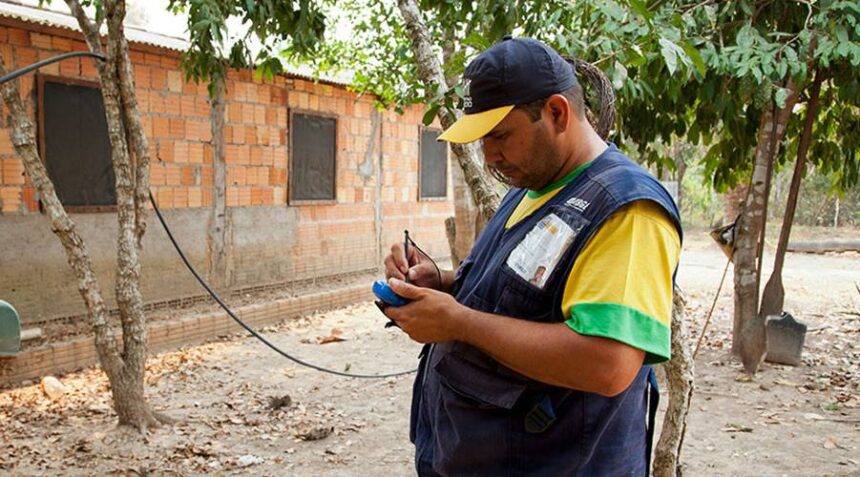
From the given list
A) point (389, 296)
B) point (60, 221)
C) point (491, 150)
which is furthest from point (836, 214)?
point (389, 296)

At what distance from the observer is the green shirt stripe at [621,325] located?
1325 millimetres

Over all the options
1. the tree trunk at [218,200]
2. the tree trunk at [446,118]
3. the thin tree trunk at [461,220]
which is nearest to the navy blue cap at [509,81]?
the tree trunk at [446,118]

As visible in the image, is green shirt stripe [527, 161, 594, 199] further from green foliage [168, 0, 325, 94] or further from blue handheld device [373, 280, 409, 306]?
green foliage [168, 0, 325, 94]

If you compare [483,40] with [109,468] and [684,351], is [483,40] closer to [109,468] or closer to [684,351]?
[684,351]

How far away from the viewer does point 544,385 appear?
1.53 m

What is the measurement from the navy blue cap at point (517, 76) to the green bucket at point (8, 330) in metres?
1.35

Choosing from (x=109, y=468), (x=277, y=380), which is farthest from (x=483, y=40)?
(x=277, y=380)

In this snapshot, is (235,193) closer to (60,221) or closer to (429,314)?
(60,221)

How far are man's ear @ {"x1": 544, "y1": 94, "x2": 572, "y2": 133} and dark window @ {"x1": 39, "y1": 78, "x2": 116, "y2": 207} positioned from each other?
244 inches

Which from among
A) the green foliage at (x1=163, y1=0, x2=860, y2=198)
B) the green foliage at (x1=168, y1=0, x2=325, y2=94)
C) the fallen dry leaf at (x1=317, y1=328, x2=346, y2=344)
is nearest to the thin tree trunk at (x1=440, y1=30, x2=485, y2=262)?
the green foliage at (x1=163, y1=0, x2=860, y2=198)

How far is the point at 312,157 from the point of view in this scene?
979 centimetres

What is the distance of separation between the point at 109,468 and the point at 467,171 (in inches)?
113

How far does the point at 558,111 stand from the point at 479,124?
167mm

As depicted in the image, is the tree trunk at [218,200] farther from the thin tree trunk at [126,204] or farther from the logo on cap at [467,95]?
the logo on cap at [467,95]
